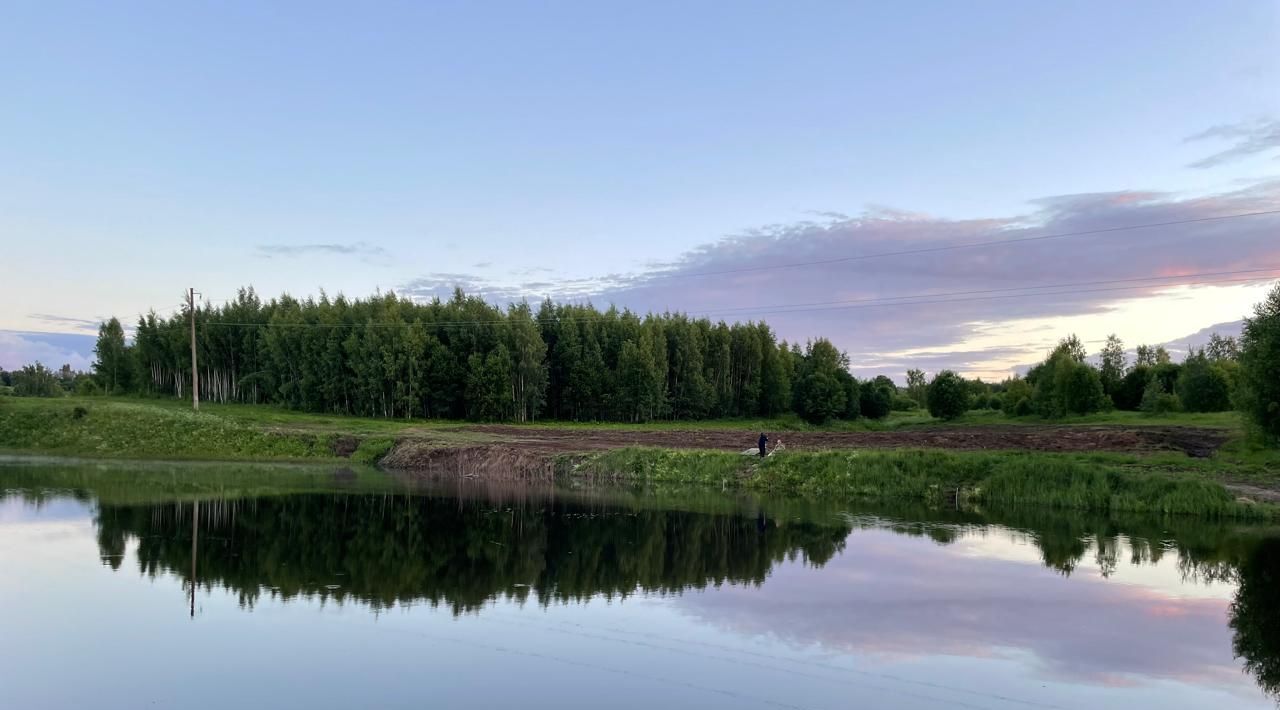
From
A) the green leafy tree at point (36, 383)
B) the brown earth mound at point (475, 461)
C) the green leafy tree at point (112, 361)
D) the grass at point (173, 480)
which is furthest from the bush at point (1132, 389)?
the green leafy tree at point (36, 383)

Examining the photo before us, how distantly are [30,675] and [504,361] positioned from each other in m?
59.4

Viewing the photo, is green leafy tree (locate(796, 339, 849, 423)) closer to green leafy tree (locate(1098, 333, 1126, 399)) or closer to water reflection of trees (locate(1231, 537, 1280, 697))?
green leafy tree (locate(1098, 333, 1126, 399))

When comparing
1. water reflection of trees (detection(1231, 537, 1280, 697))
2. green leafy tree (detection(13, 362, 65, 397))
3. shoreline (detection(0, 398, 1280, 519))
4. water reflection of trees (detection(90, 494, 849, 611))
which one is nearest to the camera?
water reflection of trees (detection(1231, 537, 1280, 697))

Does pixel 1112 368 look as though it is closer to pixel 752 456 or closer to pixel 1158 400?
pixel 1158 400

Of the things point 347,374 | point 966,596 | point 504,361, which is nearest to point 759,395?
point 504,361

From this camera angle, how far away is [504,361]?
68.9 metres

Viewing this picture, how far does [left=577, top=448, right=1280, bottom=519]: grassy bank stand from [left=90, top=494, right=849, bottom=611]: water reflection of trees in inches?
383

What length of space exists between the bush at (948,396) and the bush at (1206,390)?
17.1 metres

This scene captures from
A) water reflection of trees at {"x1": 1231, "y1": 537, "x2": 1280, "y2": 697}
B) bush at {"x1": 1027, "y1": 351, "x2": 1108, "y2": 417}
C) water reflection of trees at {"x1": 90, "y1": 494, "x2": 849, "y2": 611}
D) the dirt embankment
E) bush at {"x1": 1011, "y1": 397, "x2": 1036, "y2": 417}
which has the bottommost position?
water reflection of trees at {"x1": 1231, "y1": 537, "x2": 1280, "y2": 697}

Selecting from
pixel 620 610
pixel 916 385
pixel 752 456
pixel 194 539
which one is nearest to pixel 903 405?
pixel 916 385

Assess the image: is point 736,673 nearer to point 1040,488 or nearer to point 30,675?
point 30,675

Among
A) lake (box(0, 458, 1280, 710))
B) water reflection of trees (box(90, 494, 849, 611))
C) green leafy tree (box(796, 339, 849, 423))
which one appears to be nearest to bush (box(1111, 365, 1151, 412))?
green leafy tree (box(796, 339, 849, 423))

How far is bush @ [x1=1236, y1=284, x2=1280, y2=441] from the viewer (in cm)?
3027

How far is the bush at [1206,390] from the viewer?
192 feet
